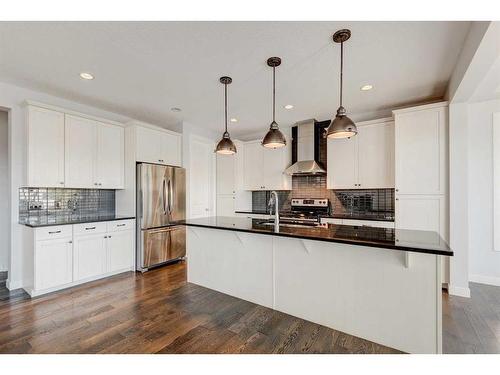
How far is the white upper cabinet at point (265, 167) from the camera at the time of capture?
5000 millimetres

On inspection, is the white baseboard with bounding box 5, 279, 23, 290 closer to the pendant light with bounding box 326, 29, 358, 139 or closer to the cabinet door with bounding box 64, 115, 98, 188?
the cabinet door with bounding box 64, 115, 98, 188

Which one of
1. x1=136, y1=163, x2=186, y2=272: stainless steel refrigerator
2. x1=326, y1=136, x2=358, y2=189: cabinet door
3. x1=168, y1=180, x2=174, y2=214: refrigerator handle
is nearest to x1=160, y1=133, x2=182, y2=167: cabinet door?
x1=136, y1=163, x2=186, y2=272: stainless steel refrigerator

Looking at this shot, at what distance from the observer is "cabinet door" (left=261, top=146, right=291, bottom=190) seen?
4.99 m

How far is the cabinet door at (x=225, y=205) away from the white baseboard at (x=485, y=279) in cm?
409

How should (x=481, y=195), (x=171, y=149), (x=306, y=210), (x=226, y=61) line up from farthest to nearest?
(x=306, y=210) < (x=171, y=149) < (x=481, y=195) < (x=226, y=61)

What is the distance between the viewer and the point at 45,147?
10.6 ft

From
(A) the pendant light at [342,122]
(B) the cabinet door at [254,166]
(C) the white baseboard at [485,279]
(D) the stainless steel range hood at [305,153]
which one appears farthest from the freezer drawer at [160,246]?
(C) the white baseboard at [485,279]

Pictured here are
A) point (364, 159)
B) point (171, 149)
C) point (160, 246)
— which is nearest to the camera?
point (364, 159)

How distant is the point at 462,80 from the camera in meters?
2.42

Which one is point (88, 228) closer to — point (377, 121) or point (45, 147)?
point (45, 147)

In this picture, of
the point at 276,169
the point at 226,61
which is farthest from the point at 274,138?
the point at 276,169

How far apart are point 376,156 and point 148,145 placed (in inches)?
149

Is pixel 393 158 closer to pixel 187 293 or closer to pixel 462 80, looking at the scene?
pixel 462 80
